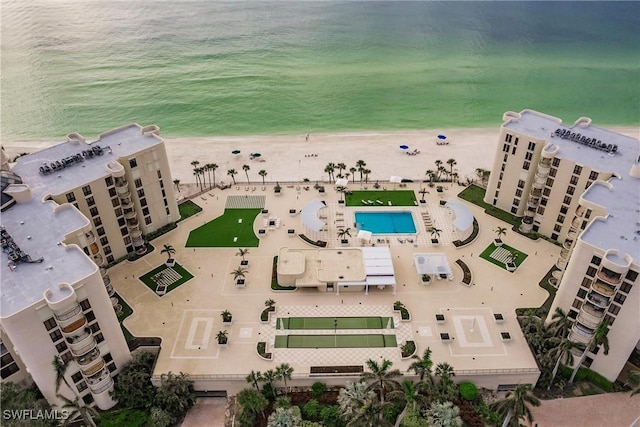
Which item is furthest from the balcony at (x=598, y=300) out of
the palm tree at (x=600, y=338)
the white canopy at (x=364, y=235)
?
the white canopy at (x=364, y=235)

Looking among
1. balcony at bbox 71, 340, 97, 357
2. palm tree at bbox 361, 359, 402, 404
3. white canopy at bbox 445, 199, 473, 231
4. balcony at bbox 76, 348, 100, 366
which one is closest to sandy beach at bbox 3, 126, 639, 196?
white canopy at bbox 445, 199, 473, 231

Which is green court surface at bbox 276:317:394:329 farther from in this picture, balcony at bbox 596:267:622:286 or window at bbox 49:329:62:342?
window at bbox 49:329:62:342

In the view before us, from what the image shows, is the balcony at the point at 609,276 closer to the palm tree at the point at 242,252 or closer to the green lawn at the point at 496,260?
the green lawn at the point at 496,260

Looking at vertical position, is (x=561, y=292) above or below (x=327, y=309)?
above

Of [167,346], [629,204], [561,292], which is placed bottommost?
[167,346]

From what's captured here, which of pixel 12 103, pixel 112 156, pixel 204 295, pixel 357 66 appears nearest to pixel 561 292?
pixel 204 295

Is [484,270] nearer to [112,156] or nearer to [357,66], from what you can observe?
[112,156]
